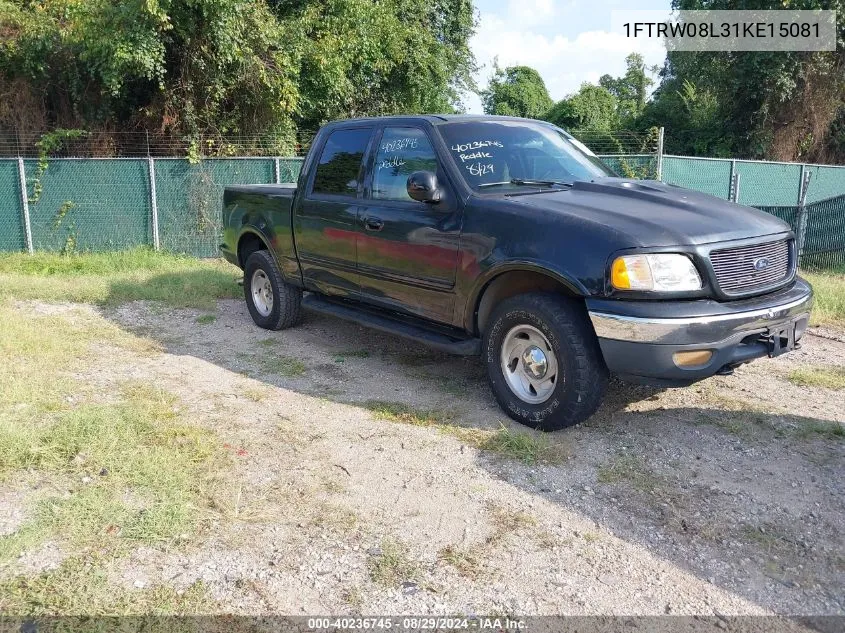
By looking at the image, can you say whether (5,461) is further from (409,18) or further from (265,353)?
(409,18)

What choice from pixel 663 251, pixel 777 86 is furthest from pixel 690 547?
pixel 777 86

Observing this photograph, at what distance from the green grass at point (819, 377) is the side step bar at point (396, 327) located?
2.58 m

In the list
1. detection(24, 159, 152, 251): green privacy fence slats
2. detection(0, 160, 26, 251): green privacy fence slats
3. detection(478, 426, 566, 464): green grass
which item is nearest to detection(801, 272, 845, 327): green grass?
detection(478, 426, 566, 464): green grass

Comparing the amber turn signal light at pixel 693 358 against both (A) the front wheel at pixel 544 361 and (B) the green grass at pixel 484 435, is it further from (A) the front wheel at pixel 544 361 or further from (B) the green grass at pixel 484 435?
(B) the green grass at pixel 484 435

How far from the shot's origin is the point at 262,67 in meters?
13.4

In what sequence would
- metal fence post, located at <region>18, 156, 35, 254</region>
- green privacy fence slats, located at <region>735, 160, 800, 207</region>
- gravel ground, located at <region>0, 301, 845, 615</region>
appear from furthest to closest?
1. green privacy fence slats, located at <region>735, 160, 800, 207</region>
2. metal fence post, located at <region>18, 156, 35, 254</region>
3. gravel ground, located at <region>0, 301, 845, 615</region>

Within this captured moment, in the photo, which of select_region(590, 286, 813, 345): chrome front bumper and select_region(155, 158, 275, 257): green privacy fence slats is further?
select_region(155, 158, 275, 257): green privacy fence slats

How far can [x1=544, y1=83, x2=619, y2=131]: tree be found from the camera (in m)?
32.1

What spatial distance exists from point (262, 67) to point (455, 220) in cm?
1014

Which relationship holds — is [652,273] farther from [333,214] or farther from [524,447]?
[333,214]

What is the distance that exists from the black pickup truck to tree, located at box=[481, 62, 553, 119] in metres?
35.4

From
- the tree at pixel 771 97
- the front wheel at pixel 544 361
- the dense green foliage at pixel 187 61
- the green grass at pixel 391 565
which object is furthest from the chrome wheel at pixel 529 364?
the tree at pixel 771 97

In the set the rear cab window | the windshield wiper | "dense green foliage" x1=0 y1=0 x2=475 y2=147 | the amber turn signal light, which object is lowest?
the amber turn signal light

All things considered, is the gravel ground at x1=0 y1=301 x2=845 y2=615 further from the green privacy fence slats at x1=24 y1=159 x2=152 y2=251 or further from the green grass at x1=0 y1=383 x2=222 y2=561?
the green privacy fence slats at x1=24 y1=159 x2=152 y2=251
